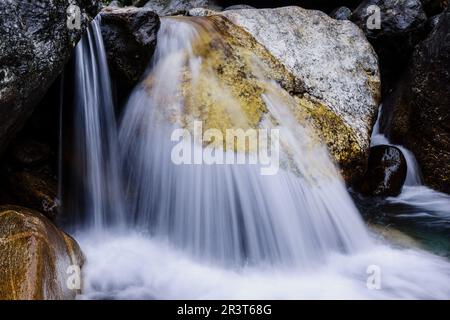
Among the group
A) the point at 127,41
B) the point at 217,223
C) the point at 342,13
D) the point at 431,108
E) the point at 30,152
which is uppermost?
the point at 342,13

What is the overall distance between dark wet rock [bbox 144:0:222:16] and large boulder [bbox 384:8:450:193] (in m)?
5.53

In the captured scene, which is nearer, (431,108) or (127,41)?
(127,41)

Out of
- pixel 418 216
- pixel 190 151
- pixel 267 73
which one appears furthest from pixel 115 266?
pixel 418 216

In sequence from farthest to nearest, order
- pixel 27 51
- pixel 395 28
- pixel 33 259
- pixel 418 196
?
pixel 395 28 → pixel 418 196 → pixel 27 51 → pixel 33 259

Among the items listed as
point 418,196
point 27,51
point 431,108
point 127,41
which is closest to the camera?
point 27,51

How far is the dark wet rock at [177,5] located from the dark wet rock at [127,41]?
16.4ft

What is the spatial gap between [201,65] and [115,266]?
2626mm

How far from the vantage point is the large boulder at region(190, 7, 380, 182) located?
201 inches

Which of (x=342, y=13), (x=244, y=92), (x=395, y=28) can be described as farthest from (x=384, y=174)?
(x=342, y=13)

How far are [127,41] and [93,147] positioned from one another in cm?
134

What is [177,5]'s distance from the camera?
10539 millimetres

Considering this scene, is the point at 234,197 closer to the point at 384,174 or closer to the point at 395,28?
the point at 384,174

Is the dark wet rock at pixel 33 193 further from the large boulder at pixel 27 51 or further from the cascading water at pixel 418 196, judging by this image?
the cascading water at pixel 418 196

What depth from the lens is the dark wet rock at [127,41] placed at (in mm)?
4656
